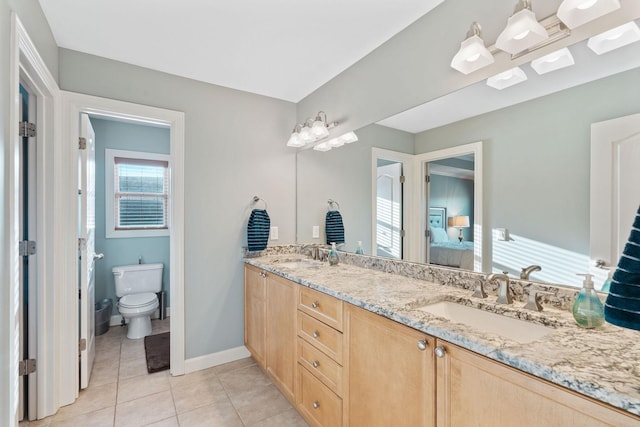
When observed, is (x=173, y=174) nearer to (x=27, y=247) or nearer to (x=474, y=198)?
(x=27, y=247)

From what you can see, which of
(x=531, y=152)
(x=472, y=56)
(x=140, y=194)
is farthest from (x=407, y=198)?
(x=140, y=194)

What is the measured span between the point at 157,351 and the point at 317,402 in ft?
6.16

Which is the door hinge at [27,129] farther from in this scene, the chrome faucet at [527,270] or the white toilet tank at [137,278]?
the chrome faucet at [527,270]

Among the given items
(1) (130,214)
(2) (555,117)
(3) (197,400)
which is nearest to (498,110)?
(2) (555,117)

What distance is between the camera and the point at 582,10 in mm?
1072

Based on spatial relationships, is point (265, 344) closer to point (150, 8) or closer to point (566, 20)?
point (150, 8)

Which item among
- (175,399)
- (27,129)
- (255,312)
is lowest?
(175,399)

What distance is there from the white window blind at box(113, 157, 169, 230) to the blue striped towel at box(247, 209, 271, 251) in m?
1.79

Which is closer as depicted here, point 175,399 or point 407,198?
point 407,198

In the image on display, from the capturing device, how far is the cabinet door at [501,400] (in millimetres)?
675

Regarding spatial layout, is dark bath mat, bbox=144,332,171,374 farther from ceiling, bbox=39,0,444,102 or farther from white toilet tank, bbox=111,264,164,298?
ceiling, bbox=39,0,444,102

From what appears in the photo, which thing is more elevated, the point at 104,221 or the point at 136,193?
the point at 136,193

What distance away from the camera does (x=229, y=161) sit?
2.62m

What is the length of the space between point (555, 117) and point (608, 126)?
18cm
